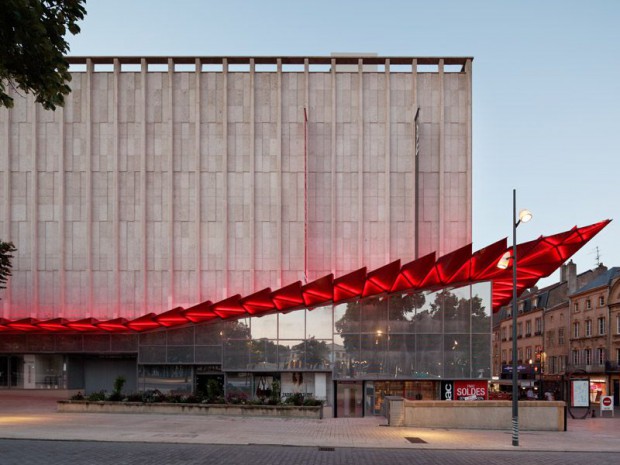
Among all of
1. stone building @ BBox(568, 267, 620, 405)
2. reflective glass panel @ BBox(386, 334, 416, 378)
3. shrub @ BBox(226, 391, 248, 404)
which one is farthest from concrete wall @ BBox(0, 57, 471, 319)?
stone building @ BBox(568, 267, 620, 405)

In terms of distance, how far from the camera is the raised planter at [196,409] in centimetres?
3175

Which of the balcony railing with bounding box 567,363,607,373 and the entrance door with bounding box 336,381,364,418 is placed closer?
the entrance door with bounding box 336,381,364,418

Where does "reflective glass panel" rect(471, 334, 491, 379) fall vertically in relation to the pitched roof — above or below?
below

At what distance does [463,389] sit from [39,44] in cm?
2918

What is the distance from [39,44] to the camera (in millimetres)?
11422

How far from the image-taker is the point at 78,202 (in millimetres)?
41469

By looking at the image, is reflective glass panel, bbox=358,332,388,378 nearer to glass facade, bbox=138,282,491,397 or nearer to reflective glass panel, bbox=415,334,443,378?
glass facade, bbox=138,282,491,397

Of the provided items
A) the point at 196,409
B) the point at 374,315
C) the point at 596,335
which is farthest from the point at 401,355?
the point at 596,335

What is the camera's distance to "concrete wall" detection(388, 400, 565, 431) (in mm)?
28609

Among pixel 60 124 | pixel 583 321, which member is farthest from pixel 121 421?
pixel 583 321

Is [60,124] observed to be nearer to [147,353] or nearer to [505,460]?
[147,353]

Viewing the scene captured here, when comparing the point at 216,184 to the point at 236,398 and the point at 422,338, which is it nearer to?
the point at 236,398

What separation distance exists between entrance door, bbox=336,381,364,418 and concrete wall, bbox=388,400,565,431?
21.4ft

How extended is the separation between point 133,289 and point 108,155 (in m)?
8.21
